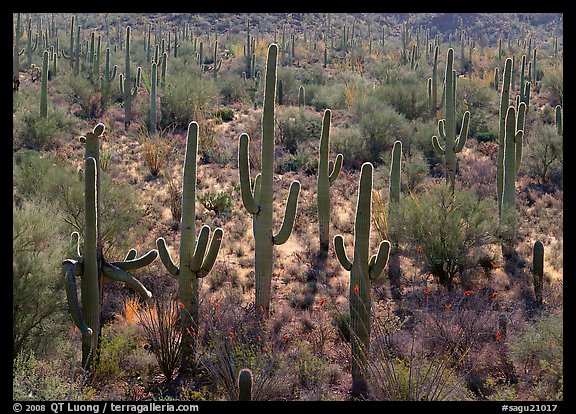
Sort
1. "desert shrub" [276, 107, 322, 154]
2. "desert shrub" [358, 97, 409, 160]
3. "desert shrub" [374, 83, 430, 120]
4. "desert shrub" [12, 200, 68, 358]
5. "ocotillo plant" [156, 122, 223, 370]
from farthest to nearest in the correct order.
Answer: "desert shrub" [374, 83, 430, 120], "desert shrub" [276, 107, 322, 154], "desert shrub" [358, 97, 409, 160], "ocotillo plant" [156, 122, 223, 370], "desert shrub" [12, 200, 68, 358]

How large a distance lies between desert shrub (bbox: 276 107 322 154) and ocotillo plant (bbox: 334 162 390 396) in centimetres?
1379

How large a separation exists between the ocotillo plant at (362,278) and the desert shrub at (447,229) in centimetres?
338

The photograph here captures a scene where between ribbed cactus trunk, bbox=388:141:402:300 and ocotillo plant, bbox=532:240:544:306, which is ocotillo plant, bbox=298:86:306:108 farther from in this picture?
ocotillo plant, bbox=532:240:544:306

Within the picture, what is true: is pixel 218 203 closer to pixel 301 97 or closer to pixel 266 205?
pixel 266 205

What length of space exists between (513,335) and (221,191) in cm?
1034

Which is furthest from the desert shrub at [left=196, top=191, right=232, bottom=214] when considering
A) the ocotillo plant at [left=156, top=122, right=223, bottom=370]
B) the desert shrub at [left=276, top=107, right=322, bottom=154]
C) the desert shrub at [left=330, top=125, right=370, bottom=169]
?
the ocotillo plant at [left=156, top=122, right=223, bottom=370]

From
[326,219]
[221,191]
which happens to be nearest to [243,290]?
[326,219]

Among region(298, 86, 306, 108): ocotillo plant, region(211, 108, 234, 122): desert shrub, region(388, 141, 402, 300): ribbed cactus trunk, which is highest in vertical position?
region(298, 86, 306, 108): ocotillo plant

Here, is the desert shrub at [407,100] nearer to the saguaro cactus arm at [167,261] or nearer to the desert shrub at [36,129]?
the desert shrub at [36,129]

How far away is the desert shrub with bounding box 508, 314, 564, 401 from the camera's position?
7355mm

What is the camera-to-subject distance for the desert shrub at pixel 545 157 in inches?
750

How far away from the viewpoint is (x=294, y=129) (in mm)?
22875

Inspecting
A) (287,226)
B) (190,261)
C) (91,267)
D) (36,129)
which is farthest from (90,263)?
(36,129)

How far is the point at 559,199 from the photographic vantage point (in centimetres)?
1730
